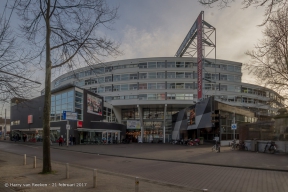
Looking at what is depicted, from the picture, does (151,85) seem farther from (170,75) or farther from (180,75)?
(180,75)

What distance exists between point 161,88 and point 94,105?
55.8 ft

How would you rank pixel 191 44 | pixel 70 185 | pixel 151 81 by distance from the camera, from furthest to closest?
pixel 151 81, pixel 191 44, pixel 70 185

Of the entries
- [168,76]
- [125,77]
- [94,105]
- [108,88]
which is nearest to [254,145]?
[94,105]

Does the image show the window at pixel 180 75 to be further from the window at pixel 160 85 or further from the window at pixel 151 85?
the window at pixel 151 85

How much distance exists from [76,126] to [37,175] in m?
31.5

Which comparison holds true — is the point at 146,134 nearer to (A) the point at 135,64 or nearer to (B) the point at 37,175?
(A) the point at 135,64

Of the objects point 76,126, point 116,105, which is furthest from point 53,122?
point 116,105

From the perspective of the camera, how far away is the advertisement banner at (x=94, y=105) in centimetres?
4612

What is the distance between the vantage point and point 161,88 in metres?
59.0

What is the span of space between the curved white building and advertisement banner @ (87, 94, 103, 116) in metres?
8.24

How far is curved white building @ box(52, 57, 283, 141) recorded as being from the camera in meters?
58.7

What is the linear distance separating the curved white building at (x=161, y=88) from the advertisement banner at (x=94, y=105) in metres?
8.24

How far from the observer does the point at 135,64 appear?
61.4m

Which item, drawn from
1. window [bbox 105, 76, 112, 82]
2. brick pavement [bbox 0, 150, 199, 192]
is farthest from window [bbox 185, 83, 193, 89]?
brick pavement [bbox 0, 150, 199, 192]
